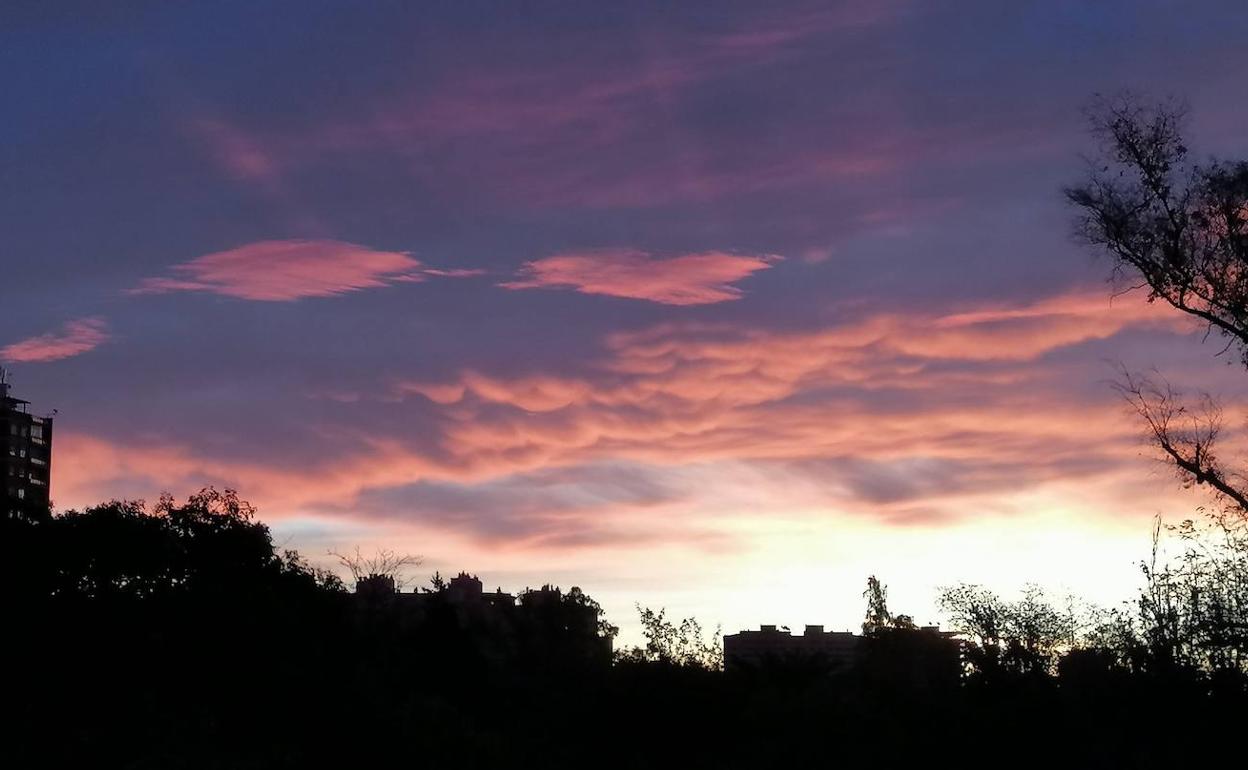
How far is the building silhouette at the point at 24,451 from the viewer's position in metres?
164

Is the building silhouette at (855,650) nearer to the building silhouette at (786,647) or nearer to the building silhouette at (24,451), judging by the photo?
the building silhouette at (786,647)

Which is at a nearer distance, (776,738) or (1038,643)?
(776,738)

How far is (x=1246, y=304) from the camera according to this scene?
1139 inches

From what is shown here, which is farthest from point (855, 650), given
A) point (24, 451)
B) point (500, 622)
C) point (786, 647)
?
point (24, 451)

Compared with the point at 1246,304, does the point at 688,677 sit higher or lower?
lower

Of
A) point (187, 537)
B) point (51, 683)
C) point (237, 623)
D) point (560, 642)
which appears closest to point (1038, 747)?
point (560, 642)

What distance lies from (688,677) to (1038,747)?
9.00 m

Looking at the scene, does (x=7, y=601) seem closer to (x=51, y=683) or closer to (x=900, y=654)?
(x=51, y=683)

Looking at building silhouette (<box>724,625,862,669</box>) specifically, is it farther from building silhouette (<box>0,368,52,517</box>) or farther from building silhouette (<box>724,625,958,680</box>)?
building silhouette (<box>0,368,52,517</box>)

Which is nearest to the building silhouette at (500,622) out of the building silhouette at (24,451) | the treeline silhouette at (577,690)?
the treeline silhouette at (577,690)

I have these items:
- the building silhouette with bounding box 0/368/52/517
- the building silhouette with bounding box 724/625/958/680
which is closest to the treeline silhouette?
the building silhouette with bounding box 724/625/958/680

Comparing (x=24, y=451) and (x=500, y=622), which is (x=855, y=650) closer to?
(x=500, y=622)

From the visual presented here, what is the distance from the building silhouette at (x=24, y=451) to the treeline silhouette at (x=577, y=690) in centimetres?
13163

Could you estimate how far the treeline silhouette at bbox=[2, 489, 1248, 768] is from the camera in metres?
24.4
